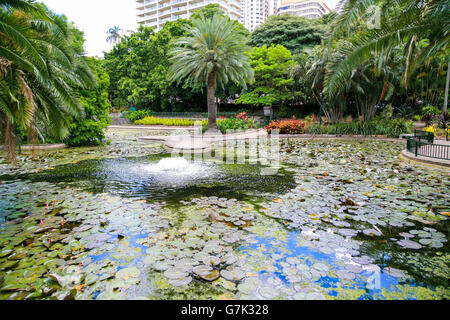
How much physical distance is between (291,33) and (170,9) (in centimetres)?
6764

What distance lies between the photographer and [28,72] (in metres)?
5.65

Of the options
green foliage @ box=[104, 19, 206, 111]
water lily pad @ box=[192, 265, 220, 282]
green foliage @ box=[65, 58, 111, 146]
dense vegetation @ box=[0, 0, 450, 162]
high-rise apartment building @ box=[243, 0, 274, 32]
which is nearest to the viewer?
water lily pad @ box=[192, 265, 220, 282]

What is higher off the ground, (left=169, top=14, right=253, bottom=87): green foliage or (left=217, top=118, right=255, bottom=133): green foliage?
(left=169, top=14, right=253, bottom=87): green foliage

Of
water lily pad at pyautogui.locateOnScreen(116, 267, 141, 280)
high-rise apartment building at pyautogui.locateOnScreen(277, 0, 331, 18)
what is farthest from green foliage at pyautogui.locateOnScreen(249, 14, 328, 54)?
high-rise apartment building at pyautogui.locateOnScreen(277, 0, 331, 18)

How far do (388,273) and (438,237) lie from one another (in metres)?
1.55

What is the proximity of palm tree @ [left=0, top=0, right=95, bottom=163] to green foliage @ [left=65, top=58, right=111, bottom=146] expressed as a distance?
839 cm

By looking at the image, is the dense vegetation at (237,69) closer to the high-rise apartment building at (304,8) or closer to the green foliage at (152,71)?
the green foliage at (152,71)

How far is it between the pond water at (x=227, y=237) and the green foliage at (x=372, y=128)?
1232 cm

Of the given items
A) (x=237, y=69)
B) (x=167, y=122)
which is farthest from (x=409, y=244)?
(x=167, y=122)

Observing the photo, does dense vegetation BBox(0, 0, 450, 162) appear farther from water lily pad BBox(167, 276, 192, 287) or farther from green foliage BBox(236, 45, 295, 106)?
water lily pad BBox(167, 276, 192, 287)

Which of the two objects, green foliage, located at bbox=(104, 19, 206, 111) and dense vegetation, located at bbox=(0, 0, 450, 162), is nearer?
dense vegetation, located at bbox=(0, 0, 450, 162)

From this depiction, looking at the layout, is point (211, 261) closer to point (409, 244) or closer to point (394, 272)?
point (394, 272)

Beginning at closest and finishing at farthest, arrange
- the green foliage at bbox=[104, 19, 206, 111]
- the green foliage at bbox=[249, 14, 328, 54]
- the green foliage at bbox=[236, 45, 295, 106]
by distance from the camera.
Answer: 1. the green foliage at bbox=[236, 45, 295, 106]
2. the green foliage at bbox=[249, 14, 328, 54]
3. the green foliage at bbox=[104, 19, 206, 111]

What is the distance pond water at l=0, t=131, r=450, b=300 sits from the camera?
303 cm
